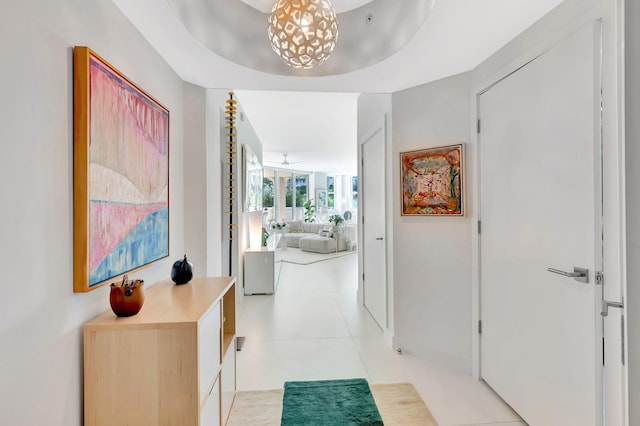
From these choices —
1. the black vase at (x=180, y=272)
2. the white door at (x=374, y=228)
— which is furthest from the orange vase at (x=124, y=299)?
the white door at (x=374, y=228)

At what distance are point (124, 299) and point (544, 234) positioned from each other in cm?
210

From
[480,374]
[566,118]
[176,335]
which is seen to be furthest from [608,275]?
[176,335]

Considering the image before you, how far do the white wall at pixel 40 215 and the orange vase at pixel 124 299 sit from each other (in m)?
0.11

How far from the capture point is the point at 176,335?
1.22 m

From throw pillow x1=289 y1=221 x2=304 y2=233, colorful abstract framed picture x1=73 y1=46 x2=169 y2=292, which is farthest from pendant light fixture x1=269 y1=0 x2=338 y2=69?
throw pillow x1=289 y1=221 x2=304 y2=233

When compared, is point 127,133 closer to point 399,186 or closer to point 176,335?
point 176,335

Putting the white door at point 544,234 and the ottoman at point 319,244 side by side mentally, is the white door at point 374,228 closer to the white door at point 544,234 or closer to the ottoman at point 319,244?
the white door at point 544,234

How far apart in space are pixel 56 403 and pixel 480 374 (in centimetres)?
249

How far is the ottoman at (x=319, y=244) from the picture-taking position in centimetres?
781

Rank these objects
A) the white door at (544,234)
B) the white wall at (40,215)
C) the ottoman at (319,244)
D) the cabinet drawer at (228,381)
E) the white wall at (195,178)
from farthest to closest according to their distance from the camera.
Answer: the ottoman at (319,244)
the white wall at (195,178)
the cabinet drawer at (228,381)
the white door at (544,234)
the white wall at (40,215)

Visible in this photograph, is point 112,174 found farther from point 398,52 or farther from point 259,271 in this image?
point 259,271

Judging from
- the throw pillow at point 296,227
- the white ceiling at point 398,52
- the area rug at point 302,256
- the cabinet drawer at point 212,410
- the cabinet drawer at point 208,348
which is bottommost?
the area rug at point 302,256

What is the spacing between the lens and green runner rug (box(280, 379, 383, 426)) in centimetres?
181

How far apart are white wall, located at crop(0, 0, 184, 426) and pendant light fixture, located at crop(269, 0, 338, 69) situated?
791 millimetres
